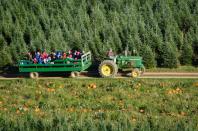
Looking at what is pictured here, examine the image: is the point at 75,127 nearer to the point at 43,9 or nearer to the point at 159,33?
the point at 159,33

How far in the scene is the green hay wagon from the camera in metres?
25.8

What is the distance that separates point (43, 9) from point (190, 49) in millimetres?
12961

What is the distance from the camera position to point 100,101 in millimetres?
18672

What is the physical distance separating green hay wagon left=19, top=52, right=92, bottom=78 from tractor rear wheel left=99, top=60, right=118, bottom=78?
1110mm

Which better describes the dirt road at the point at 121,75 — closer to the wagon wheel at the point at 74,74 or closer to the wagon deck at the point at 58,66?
the wagon wheel at the point at 74,74

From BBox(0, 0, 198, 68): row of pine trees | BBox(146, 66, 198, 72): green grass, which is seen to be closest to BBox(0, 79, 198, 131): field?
BBox(146, 66, 198, 72): green grass

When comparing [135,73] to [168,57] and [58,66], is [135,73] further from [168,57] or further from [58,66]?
[58,66]

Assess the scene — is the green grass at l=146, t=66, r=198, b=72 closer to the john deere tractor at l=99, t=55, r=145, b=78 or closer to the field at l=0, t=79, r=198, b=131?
the john deere tractor at l=99, t=55, r=145, b=78

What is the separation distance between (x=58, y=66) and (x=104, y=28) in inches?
289

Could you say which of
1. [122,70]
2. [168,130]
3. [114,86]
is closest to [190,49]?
[122,70]

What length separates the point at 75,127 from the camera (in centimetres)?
1168

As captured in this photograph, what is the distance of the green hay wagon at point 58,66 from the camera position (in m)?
25.8

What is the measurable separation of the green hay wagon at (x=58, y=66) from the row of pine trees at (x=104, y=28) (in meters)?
3.53

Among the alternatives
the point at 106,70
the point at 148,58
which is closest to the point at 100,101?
the point at 106,70
